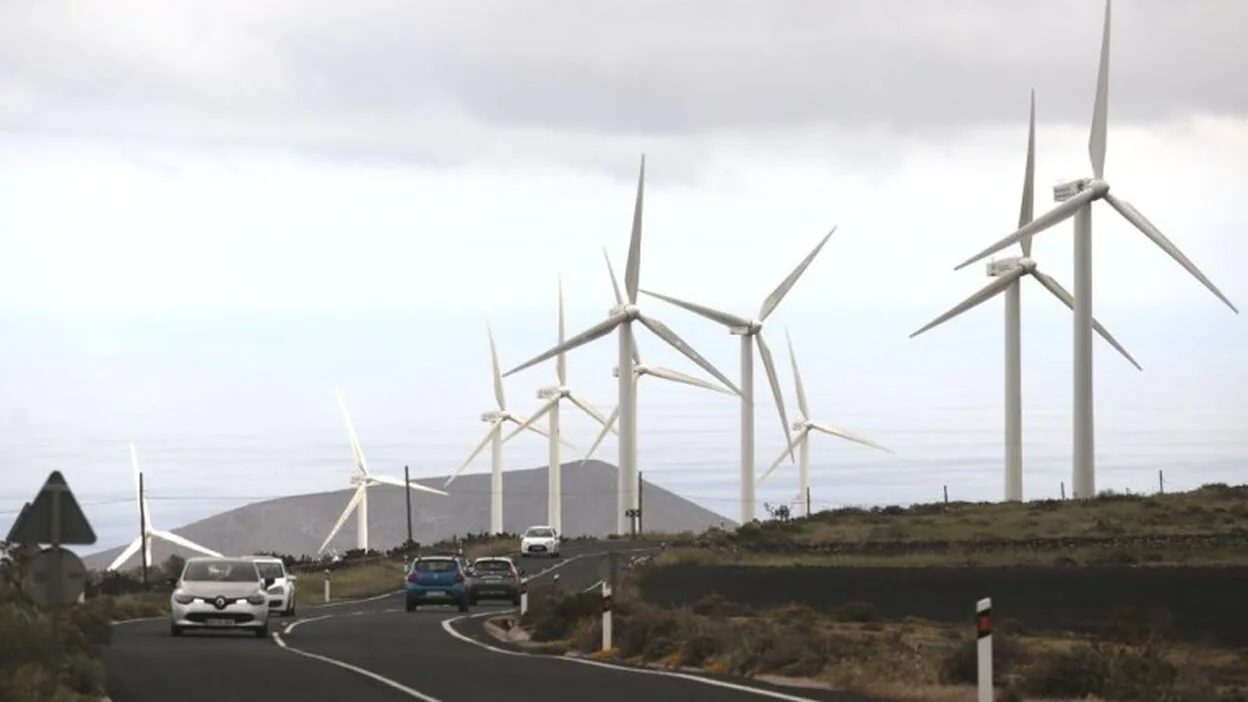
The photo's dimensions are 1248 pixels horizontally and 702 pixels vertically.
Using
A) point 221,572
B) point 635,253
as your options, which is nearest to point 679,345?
point 635,253

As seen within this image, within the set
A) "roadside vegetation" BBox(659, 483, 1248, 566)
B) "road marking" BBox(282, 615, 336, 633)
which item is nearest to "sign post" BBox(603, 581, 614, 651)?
"road marking" BBox(282, 615, 336, 633)

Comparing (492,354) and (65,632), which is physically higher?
(492,354)

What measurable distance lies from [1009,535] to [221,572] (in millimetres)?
36586

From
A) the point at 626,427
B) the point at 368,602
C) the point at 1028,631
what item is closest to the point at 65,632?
the point at 1028,631

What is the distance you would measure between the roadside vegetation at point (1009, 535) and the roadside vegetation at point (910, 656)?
14723mm

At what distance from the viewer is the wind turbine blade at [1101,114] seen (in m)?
71.6

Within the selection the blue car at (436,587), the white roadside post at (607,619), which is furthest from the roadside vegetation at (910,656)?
the blue car at (436,587)

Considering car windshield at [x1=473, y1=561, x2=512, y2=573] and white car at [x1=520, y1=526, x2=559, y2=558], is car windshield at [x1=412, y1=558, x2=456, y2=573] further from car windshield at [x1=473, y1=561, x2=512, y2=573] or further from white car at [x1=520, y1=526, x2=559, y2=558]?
white car at [x1=520, y1=526, x2=559, y2=558]

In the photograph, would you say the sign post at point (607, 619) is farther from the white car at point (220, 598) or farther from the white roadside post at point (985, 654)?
the white roadside post at point (985, 654)

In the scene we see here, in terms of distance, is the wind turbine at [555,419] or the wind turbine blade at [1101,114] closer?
the wind turbine blade at [1101,114]

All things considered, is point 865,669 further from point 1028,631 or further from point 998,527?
point 998,527

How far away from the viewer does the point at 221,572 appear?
137 ft

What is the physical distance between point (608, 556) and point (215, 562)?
29.1 feet

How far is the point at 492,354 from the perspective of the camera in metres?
122
